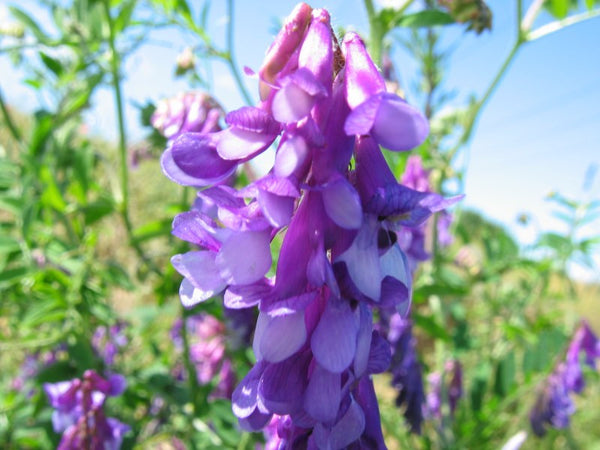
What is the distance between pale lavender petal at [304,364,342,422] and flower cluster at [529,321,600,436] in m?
1.57

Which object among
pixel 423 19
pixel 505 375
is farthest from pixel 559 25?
pixel 505 375

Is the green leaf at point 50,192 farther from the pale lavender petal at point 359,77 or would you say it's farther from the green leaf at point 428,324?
the pale lavender petal at point 359,77

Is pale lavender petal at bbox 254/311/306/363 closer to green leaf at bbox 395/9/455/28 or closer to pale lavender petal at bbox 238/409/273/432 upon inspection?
pale lavender petal at bbox 238/409/273/432

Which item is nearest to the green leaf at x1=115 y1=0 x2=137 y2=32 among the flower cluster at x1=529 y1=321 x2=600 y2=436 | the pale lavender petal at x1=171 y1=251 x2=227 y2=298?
the pale lavender petal at x1=171 y1=251 x2=227 y2=298

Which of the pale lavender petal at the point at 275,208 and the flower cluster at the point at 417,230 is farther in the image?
the flower cluster at the point at 417,230

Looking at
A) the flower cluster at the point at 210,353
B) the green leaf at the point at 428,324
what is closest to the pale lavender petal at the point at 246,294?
the green leaf at the point at 428,324

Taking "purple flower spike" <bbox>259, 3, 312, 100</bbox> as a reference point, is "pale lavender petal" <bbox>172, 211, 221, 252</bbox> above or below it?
below

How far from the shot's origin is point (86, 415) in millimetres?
1061

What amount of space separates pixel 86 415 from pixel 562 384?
1469 mm

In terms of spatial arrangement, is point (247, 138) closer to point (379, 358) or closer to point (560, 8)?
point (379, 358)

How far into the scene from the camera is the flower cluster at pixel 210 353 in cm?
177

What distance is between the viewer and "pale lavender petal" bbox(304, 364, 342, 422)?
0.45 m

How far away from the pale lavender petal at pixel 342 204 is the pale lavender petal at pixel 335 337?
0.23 feet

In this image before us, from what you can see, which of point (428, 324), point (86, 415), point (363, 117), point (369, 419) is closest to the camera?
point (363, 117)
